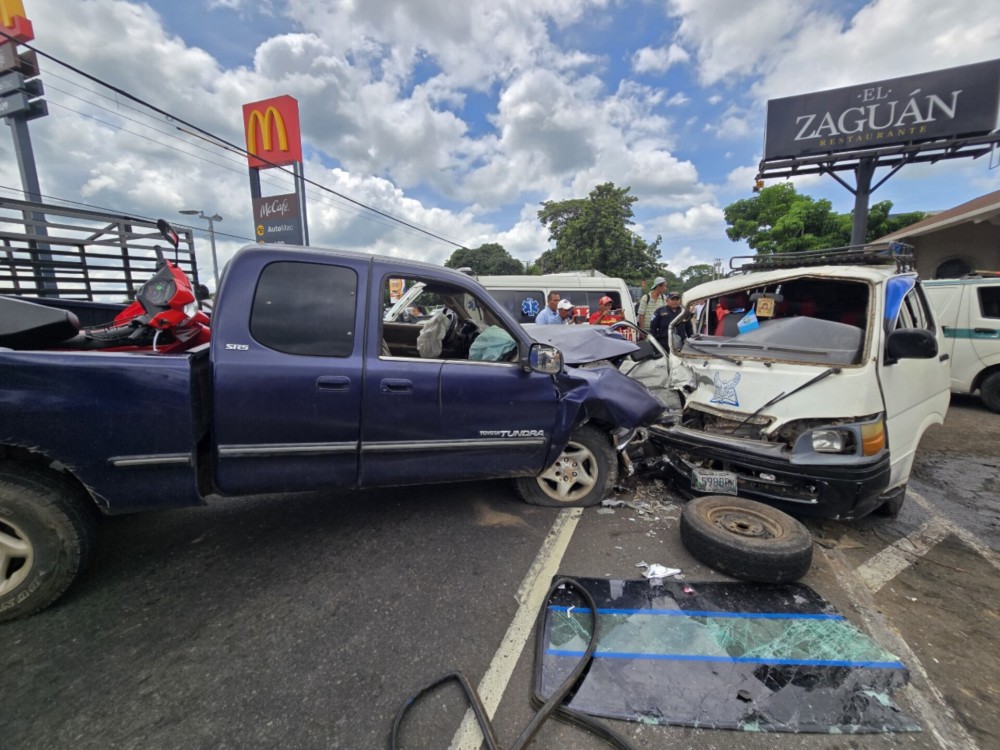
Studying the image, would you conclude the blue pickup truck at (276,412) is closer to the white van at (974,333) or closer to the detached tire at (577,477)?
the detached tire at (577,477)

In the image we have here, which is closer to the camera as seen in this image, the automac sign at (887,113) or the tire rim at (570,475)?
the tire rim at (570,475)

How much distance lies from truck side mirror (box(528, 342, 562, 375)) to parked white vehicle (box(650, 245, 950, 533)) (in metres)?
1.29

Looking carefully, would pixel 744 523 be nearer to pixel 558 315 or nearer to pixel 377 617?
pixel 377 617

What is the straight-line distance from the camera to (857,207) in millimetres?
14094

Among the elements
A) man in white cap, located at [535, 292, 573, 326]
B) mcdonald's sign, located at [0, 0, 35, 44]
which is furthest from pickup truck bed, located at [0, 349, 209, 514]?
mcdonald's sign, located at [0, 0, 35, 44]

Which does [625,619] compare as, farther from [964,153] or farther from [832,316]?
[964,153]

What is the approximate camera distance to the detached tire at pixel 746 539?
2.50 m

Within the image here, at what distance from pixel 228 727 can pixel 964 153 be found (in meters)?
21.0

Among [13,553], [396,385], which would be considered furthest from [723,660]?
[13,553]

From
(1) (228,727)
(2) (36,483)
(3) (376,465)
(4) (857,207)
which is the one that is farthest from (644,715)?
(4) (857,207)

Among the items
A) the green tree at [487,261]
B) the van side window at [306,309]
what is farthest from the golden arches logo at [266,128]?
the green tree at [487,261]

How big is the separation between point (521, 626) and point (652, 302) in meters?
Result: 7.52

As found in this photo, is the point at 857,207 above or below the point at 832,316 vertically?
above

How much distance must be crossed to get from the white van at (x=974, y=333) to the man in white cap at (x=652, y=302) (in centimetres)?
387
